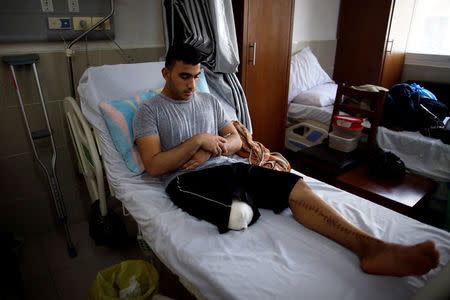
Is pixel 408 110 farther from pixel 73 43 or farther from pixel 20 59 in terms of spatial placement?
pixel 20 59

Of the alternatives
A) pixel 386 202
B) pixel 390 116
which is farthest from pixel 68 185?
pixel 390 116

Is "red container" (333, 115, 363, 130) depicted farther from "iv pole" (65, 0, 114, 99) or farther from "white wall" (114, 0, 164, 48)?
"iv pole" (65, 0, 114, 99)

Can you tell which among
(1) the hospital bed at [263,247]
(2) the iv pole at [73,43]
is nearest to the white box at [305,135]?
(1) the hospital bed at [263,247]

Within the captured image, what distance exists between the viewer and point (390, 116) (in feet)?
8.49

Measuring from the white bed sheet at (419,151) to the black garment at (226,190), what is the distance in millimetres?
1636

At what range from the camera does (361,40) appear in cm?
363

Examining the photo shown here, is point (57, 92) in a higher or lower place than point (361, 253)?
higher

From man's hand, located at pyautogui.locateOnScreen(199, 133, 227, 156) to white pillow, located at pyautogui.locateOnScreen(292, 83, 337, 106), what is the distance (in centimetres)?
187

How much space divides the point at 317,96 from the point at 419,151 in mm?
1051

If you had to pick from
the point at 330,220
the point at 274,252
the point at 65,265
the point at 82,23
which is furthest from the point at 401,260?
the point at 82,23

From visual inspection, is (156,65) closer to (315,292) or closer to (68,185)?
(68,185)

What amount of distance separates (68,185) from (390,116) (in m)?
2.62

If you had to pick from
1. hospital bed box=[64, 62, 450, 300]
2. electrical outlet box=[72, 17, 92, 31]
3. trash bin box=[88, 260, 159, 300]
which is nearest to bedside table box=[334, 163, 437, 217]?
hospital bed box=[64, 62, 450, 300]

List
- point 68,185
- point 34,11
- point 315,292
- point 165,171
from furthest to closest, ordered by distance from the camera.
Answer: point 68,185 → point 34,11 → point 165,171 → point 315,292
